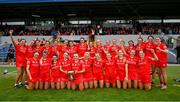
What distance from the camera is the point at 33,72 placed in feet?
37.1

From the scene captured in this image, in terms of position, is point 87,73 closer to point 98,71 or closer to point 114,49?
point 98,71

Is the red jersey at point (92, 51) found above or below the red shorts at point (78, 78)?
above

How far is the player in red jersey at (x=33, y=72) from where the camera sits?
11.2 metres

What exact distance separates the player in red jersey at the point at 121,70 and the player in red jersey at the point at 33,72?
2.72 m

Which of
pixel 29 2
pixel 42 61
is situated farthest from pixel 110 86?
pixel 29 2

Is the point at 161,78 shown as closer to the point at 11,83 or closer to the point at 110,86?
the point at 110,86

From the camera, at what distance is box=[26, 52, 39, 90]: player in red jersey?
11246 mm

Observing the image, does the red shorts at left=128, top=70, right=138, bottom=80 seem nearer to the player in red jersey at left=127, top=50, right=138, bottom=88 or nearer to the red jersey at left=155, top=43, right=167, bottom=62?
the player in red jersey at left=127, top=50, right=138, bottom=88

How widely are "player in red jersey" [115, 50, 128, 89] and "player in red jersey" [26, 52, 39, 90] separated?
2716 mm

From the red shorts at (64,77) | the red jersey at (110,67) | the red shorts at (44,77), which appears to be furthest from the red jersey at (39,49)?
the red jersey at (110,67)

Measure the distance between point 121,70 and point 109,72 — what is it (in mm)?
415

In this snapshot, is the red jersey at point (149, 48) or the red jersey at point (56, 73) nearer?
the red jersey at point (56, 73)

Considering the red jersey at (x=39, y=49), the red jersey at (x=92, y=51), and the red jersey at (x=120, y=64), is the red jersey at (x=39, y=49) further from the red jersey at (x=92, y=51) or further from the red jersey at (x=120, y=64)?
the red jersey at (x=120, y=64)

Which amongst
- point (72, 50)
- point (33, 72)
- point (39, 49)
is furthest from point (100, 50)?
point (33, 72)
